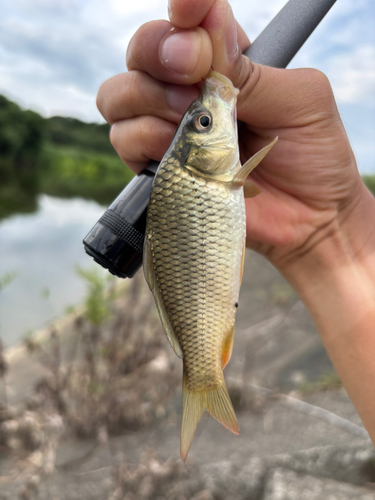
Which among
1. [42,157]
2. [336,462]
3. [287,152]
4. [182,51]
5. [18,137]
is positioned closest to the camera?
[182,51]

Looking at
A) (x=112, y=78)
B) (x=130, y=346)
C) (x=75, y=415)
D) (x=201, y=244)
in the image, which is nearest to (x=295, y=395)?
(x=130, y=346)

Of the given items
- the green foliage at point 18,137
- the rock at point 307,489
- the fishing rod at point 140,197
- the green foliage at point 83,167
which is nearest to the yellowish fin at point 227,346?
the fishing rod at point 140,197

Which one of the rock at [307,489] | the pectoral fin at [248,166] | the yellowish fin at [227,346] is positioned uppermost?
the pectoral fin at [248,166]

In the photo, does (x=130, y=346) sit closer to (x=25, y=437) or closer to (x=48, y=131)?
(x=25, y=437)

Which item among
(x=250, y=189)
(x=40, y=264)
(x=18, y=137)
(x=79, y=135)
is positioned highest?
(x=250, y=189)

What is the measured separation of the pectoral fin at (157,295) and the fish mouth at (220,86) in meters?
0.47

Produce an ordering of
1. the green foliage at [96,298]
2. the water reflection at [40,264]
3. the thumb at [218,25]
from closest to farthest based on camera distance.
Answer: the thumb at [218,25], the green foliage at [96,298], the water reflection at [40,264]

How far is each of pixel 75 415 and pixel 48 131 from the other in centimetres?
6642

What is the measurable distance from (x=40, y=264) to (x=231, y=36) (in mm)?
12368

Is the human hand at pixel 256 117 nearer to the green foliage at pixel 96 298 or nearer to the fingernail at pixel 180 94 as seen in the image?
the fingernail at pixel 180 94

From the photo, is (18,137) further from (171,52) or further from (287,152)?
(171,52)

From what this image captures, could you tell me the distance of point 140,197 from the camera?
4.25 ft

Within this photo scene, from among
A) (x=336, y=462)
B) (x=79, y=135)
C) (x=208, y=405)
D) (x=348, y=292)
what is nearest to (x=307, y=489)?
(x=336, y=462)

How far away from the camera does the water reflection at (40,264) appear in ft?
23.9
